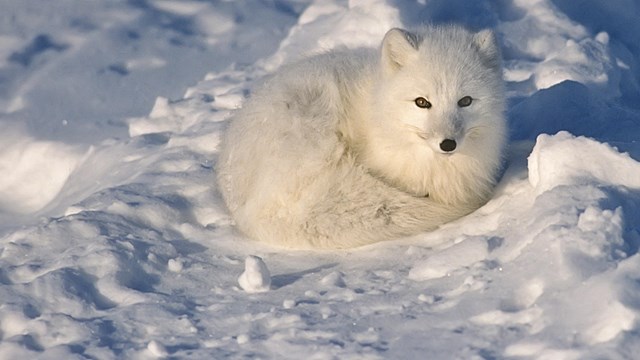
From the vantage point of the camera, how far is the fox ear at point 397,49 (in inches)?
160

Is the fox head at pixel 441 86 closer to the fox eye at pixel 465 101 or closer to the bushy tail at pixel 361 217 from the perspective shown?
the fox eye at pixel 465 101

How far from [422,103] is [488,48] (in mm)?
424

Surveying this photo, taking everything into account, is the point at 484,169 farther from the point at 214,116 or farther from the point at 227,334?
the point at 214,116

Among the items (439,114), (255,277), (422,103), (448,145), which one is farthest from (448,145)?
(255,277)

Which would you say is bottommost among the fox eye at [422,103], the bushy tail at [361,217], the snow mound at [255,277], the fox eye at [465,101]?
the snow mound at [255,277]

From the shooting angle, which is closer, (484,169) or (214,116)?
(484,169)

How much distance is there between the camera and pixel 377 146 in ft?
14.0

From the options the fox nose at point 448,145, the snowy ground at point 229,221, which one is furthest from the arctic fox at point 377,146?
the snowy ground at point 229,221

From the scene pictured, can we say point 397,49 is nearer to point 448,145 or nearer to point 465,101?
point 465,101

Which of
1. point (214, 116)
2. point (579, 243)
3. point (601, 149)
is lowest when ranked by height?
point (579, 243)

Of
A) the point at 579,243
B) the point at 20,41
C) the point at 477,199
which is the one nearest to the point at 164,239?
the point at 477,199

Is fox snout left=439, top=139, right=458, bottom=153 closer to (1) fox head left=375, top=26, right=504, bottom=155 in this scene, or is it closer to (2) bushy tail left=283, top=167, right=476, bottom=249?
(1) fox head left=375, top=26, right=504, bottom=155

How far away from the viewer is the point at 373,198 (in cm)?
407

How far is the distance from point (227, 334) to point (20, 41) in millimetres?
4241
